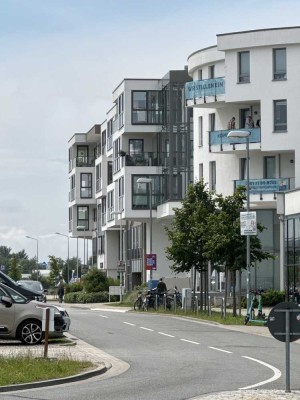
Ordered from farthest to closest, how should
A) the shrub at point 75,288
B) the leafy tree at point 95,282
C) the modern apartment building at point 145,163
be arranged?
the shrub at point 75,288 < the leafy tree at point 95,282 < the modern apartment building at point 145,163

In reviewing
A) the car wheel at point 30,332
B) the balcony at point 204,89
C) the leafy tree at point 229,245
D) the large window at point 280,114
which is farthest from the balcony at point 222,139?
the car wheel at point 30,332

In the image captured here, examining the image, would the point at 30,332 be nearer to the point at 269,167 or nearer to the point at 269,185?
the point at 269,185

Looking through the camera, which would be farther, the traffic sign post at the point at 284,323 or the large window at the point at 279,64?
the large window at the point at 279,64

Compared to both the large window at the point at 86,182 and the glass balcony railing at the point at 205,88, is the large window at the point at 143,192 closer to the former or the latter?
the glass balcony railing at the point at 205,88

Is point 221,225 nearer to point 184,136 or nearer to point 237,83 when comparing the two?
point 237,83

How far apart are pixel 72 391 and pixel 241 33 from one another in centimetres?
4913

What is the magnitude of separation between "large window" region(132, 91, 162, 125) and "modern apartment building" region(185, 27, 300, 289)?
495 inches

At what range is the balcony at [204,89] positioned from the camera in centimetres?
6656

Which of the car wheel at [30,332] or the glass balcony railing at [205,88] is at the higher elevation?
the glass balcony railing at [205,88]

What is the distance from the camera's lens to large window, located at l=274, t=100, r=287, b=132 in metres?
64.0

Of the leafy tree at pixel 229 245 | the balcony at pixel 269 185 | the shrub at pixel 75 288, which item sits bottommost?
the shrub at pixel 75 288

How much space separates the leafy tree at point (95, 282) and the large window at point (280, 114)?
23.2 m

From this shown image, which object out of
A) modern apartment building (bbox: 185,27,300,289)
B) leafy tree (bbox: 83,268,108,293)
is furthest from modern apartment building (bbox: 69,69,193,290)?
modern apartment building (bbox: 185,27,300,289)

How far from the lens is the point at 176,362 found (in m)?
24.1
